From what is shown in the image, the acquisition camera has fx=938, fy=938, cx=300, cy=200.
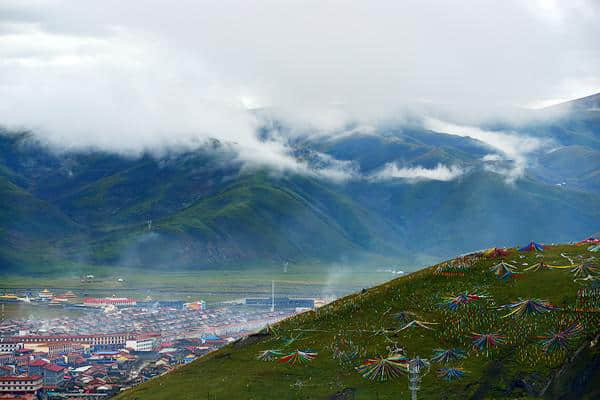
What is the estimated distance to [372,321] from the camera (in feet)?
284

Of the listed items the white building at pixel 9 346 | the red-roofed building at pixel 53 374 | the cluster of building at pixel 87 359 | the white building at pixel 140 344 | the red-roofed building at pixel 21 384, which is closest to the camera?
the red-roofed building at pixel 21 384

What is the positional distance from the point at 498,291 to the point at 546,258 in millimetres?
9845

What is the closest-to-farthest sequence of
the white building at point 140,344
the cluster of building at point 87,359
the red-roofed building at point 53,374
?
the cluster of building at point 87,359 → the red-roofed building at point 53,374 → the white building at point 140,344

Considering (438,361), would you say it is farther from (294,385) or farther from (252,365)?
(252,365)

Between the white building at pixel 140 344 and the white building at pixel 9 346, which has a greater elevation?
the white building at pixel 140 344

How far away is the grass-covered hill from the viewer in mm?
70812

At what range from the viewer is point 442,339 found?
258 ft

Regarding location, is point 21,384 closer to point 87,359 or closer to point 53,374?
point 53,374

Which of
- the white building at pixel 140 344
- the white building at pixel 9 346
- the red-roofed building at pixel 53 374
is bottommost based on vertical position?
the white building at pixel 9 346

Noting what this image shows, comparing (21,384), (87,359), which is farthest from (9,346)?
(21,384)

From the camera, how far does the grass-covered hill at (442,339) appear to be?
70.8m

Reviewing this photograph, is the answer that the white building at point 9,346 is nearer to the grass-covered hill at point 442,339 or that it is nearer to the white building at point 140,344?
the white building at point 140,344

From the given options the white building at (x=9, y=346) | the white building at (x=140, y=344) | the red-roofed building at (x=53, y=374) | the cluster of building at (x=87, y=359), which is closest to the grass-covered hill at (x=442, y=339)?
the cluster of building at (x=87, y=359)

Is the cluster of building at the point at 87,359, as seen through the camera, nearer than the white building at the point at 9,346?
Yes
